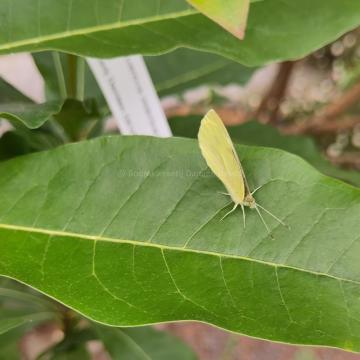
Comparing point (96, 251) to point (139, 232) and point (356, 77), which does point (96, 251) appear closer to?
point (139, 232)

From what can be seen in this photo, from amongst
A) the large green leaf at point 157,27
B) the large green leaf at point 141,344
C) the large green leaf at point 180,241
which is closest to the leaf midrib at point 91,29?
the large green leaf at point 157,27

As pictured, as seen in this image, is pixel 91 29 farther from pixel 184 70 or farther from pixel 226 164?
pixel 184 70

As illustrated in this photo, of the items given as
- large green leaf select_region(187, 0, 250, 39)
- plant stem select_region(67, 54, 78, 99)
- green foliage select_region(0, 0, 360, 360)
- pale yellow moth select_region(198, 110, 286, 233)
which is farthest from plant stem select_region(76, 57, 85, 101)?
large green leaf select_region(187, 0, 250, 39)

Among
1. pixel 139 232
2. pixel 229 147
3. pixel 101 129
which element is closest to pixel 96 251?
pixel 139 232

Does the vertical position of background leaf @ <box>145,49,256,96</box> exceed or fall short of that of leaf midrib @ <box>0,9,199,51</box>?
it falls short

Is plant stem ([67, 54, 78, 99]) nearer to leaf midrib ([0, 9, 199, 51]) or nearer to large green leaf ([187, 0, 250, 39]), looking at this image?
leaf midrib ([0, 9, 199, 51])

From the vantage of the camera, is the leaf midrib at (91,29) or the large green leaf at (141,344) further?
the large green leaf at (141,344)

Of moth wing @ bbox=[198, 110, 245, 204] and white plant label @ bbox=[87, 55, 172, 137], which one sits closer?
moth wing @ bbox=[198, 110, 245, 204]

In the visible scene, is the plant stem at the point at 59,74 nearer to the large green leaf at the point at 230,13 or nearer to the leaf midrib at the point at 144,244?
the leaf midrib at the point at 144,244
